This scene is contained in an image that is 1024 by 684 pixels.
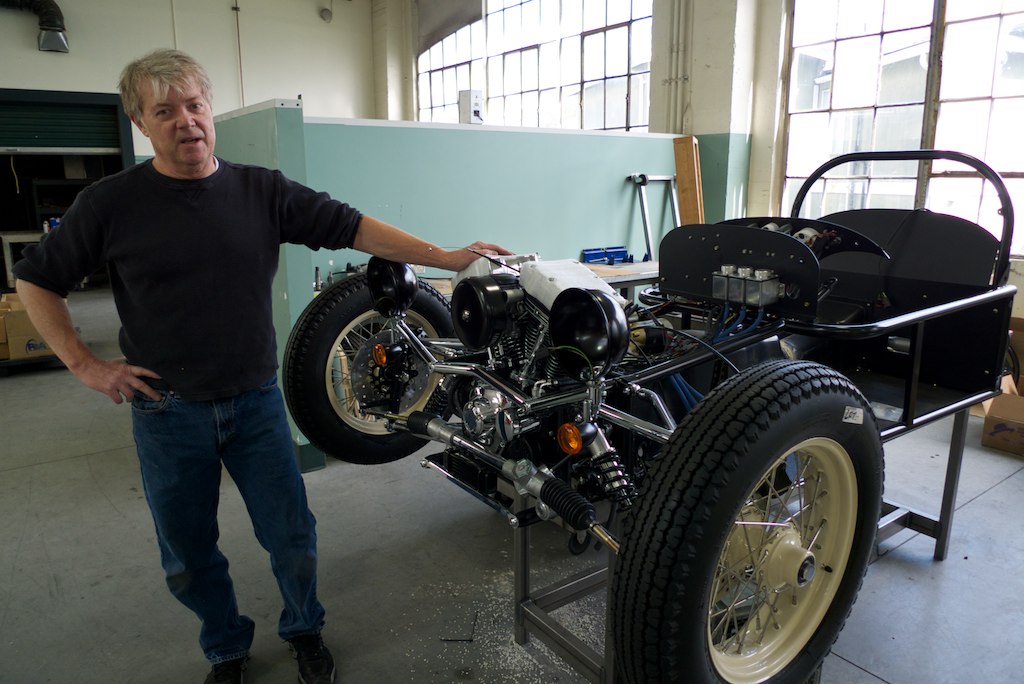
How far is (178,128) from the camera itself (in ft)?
5.20

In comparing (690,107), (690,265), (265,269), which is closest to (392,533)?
(265,269)

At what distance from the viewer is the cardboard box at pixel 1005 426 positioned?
140 inches

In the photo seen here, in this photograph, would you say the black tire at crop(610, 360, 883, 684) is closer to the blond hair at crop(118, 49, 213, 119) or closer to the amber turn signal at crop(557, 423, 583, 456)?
the amber turn signal at crop(557, 423, 583, 456)

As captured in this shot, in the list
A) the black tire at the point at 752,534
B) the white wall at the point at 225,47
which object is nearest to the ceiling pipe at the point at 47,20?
the white wall at the point at 225,47

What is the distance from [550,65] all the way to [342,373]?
24.5ft

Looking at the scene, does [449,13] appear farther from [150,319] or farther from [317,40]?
[150,319]

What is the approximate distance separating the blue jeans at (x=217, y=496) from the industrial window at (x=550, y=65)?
6.37m

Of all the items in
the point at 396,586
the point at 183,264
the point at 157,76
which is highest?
the point at 157,76

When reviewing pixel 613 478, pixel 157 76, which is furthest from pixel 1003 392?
pixel 157 76

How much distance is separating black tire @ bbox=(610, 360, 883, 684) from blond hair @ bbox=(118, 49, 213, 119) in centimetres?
131

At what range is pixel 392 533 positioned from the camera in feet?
9.12

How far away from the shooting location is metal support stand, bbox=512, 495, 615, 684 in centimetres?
182

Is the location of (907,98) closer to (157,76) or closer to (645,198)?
(645,198)

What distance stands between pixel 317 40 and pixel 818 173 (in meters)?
9.47
